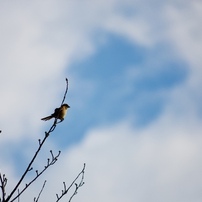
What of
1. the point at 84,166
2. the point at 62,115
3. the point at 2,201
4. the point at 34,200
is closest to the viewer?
the point at 2,201

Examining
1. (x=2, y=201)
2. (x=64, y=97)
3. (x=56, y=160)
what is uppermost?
(x=64, y=97)

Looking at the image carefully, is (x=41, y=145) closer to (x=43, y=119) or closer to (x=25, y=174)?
(x=25, y=174)

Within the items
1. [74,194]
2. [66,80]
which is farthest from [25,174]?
[66,80]

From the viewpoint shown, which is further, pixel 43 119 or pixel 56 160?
pixel 43 119

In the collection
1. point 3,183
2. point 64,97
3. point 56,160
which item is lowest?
point 3,183

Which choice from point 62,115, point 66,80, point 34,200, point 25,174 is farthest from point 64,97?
point 62,115

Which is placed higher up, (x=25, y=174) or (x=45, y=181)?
(x=45, y=181)

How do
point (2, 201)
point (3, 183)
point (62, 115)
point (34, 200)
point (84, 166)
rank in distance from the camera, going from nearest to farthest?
point (2, 201)
point (3, 183)
point (34, 200)
point (84, 166)
point (62, 115)

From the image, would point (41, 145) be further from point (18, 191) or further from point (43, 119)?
point (43, 119)

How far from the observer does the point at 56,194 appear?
15.2 feet

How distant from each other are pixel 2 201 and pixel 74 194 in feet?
4.19

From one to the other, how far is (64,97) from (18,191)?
1.42 m

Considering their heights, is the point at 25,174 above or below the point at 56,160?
below

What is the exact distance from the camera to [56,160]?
4801mm
